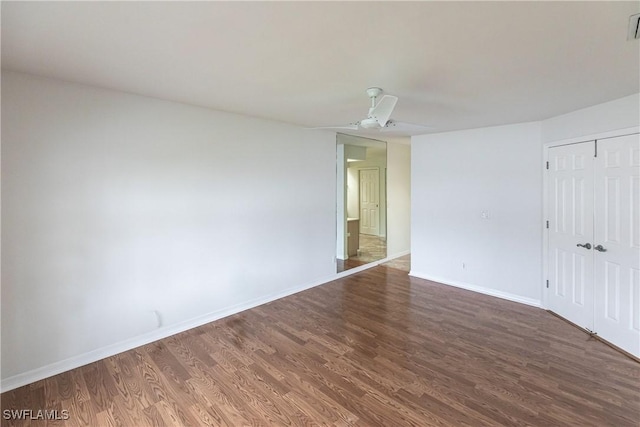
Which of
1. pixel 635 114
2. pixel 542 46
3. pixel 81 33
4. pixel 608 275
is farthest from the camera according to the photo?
pixel 608 275

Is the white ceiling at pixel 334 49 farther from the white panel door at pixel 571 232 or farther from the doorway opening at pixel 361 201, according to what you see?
the doorway opening at pixel 361 201

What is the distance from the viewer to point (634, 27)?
1.65 metres

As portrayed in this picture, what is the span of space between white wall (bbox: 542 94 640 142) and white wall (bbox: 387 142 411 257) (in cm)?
282

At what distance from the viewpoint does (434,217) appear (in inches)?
198

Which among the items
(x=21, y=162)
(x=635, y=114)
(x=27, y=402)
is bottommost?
(x=27, y=402)

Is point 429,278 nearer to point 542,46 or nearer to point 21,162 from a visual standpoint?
point 542,46

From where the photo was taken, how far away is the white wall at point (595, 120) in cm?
279

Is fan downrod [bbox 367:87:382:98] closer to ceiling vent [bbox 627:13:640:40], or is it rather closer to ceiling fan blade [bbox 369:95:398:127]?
ceiling fan blade [bbox 369:95:398:127]

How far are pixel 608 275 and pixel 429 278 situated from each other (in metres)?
2.36

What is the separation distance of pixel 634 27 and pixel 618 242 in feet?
7.25

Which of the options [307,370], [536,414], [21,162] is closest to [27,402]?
[21,162]

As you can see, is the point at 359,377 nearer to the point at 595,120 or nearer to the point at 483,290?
the point at 483,290

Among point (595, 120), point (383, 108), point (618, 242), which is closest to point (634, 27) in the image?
point (383, 108)

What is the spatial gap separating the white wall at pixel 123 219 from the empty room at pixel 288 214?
2 cm
